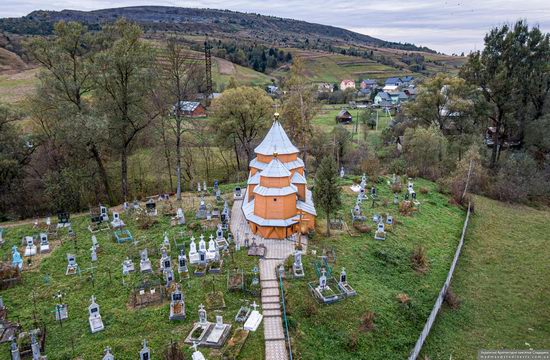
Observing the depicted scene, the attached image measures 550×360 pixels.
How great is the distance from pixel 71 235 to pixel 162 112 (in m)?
11.1

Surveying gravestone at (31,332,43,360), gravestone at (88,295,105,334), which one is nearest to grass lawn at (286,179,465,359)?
gravestone at (88,295,105,334)

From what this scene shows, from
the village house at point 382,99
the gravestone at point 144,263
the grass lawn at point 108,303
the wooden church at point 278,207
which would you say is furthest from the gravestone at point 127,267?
the village house at point 382,99

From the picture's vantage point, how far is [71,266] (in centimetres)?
1888

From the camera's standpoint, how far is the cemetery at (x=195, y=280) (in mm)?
14070

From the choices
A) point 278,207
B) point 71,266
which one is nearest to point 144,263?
point 71,266

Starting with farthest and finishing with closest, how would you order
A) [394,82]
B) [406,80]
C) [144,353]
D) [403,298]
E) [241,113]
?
[406,80] → [394,82] → [241,113] → [403,298] → [144,353]

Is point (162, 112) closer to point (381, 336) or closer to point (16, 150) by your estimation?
point (16, 150)

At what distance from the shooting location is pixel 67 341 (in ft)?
45.4

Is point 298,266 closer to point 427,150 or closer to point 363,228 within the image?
point 363,228

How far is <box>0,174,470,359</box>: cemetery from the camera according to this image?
14.1 meters

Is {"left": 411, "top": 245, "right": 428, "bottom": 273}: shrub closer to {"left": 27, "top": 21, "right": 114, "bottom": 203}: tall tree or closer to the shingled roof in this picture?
the shingled roof

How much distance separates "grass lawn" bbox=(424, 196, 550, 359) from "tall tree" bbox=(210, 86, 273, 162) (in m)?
19.6

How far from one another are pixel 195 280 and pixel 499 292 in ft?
51.2

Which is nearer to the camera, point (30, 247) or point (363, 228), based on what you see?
point (30, 247)
